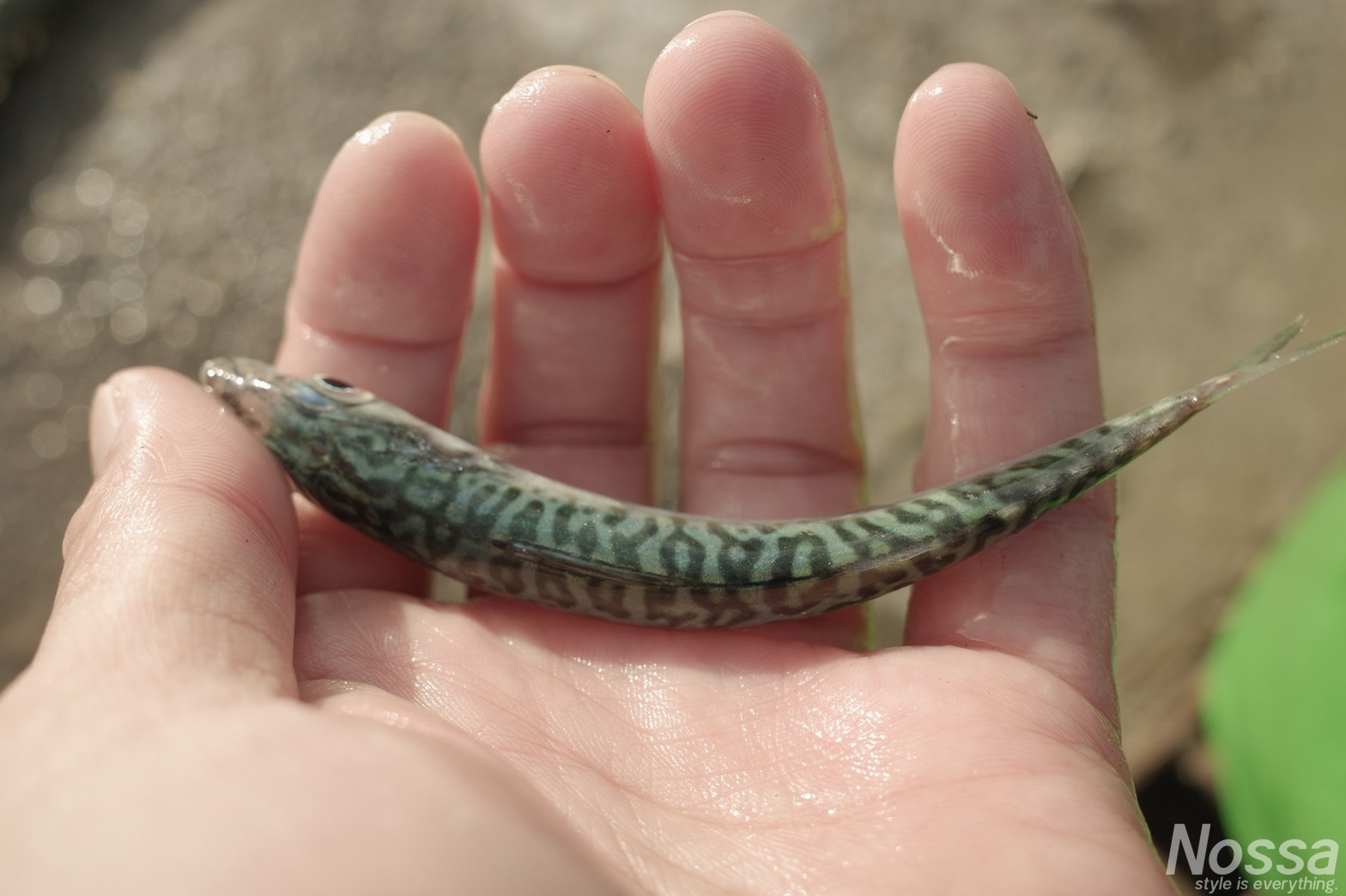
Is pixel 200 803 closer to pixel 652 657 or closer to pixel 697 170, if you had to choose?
pixel 652 657

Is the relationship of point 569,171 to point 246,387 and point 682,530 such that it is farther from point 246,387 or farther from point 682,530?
point 246,387

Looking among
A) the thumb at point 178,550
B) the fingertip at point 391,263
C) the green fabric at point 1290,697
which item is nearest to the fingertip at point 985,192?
the fingertip at point 391,263

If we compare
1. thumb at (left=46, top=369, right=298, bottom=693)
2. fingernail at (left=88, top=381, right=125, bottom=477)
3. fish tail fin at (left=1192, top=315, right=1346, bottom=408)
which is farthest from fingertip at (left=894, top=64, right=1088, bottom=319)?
fingernail at (left=88, top=381, right=125, bottom=477)

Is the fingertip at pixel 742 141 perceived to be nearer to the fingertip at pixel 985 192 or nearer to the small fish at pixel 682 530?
the fingertip at pixel 985 192

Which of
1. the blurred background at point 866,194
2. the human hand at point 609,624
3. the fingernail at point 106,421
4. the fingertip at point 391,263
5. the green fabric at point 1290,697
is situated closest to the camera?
the human hand at point 609,624

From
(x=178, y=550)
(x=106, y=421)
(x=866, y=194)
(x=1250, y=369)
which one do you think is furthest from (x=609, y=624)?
(x=866, y=194)

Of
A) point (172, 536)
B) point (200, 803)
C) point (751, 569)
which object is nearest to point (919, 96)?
point (751, 569)

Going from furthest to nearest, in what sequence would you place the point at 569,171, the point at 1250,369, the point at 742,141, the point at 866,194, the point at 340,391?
the point at 866,194
the point at 340,391
the point at 569,171
the point at 742,141
the point at 1250,369

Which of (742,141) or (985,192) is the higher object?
(742,141)
